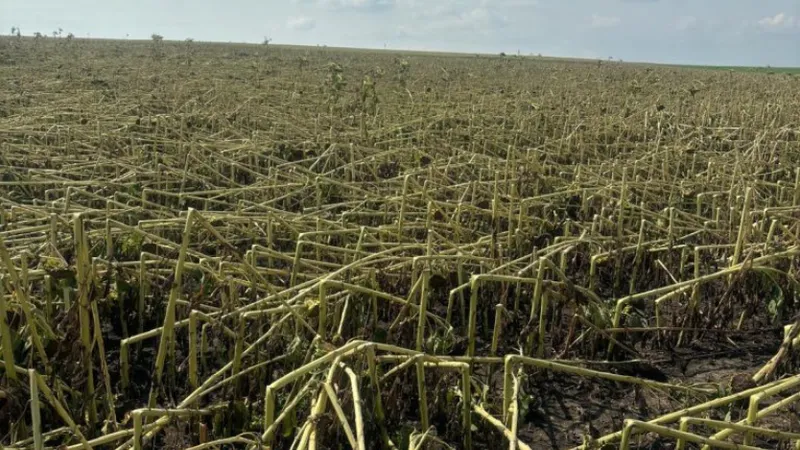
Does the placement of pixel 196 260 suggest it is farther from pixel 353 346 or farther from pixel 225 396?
pixel 353 346

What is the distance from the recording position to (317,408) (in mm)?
2039

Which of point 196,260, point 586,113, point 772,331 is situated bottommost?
point 772,331

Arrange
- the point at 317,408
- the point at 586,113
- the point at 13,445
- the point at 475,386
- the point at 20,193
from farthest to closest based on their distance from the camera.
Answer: the point at 586,113 < the point at 20,193 < the point at 475,386 < the point at 13,445 < the point at 317,408

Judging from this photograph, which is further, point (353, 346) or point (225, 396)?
point (225, 396)

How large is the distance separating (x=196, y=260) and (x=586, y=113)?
7901 mm

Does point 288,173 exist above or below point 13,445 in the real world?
above

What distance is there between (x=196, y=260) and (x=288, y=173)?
2228 mm

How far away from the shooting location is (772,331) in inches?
151

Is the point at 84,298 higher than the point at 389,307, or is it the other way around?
the point at 84,298

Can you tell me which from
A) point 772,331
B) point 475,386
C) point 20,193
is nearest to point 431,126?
point 20,193

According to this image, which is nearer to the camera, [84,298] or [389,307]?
[84,298]

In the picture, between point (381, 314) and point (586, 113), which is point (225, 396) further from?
point (586, 113)

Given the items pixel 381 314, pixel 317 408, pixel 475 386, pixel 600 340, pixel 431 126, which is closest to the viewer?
pixel 317 408

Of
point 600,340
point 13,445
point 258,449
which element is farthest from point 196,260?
point 600,340
